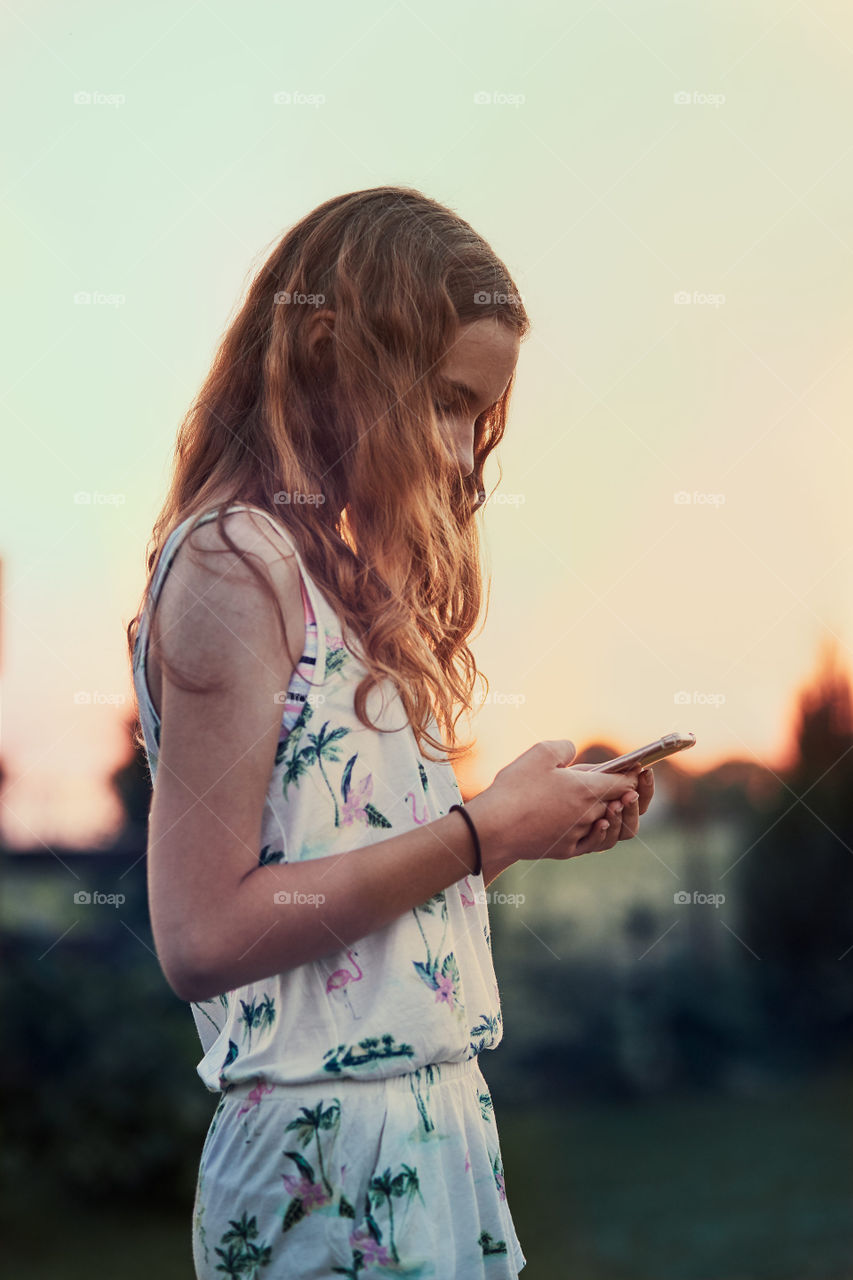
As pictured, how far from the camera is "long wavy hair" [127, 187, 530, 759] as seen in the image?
1.03 m

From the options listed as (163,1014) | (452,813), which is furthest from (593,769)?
(163,1014)

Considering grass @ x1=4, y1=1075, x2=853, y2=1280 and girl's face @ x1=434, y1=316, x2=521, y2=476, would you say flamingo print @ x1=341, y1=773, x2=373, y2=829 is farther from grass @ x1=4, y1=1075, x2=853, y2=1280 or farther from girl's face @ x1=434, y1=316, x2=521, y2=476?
grass @ x1=4, y1=1075, x2=853, y2=1280

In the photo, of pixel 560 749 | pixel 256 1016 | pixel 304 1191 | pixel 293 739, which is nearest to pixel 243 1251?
pixel 304 1191

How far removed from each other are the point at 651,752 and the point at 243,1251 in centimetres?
61

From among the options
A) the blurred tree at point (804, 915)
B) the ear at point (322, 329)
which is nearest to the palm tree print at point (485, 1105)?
the ear at point (322, 329)

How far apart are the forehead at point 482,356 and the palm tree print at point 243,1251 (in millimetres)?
816

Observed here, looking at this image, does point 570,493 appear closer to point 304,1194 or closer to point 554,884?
point 554,884

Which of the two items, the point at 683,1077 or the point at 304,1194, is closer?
the point at 304,1194

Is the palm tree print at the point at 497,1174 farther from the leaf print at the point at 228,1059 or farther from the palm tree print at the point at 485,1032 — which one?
the leaf print at the point at 228,1059

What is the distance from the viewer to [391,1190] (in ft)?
2.93

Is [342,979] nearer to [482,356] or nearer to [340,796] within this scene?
[340,796]

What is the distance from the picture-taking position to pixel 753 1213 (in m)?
6.67

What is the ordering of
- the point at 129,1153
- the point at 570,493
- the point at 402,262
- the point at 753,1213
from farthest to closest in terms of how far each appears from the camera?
1. the point at 753,1213
2. the point at 129,1153
3. the point at 570,493
4. the point at 402,262

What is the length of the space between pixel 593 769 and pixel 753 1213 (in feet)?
22.2
